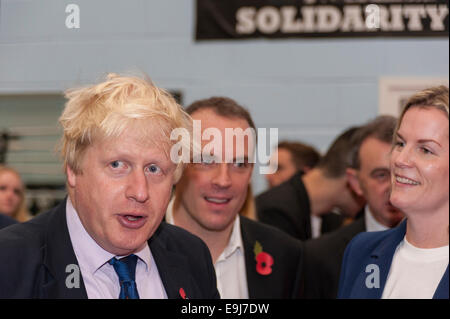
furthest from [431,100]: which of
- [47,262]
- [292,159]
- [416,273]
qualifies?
[292,159]

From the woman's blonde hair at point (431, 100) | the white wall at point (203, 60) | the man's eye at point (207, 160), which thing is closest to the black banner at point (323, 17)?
the white wall at point (203, 60)

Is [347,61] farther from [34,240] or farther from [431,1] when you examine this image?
[34,240]

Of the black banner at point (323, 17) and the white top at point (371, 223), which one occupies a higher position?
the black banner at point (323, 17)

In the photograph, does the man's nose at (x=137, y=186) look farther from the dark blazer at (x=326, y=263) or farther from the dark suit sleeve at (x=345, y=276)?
the dark blazer at (x=326, y=263)

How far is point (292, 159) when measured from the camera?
2.76 m

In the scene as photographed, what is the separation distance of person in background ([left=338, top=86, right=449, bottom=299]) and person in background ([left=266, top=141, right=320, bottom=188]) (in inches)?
45.3

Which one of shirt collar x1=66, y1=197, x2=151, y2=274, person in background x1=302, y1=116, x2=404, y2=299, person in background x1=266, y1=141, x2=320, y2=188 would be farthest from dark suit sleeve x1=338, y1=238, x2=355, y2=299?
person in background x1=266, y1=141, x2=320, y2=188

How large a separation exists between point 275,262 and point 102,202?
0.69 metres

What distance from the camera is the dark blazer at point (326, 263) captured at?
5.52ft

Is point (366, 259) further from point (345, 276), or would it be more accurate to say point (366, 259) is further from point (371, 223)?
point (371, 223)

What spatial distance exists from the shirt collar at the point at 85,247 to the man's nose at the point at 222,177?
0.35 metres

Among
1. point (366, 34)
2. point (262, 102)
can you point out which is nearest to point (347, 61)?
point (366, 34)

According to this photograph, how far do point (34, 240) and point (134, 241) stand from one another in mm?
173

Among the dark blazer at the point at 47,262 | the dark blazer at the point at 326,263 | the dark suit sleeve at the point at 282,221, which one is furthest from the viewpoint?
the dark suit sleeve at the point at 282,221
